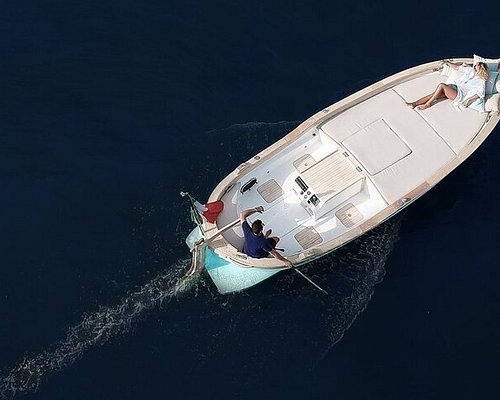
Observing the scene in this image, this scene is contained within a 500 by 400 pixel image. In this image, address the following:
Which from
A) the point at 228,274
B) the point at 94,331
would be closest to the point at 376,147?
the point at 228,274

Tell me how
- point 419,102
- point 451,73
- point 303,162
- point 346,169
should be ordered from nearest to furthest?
1. point 346,169
2. point 303,162
3. point 419,102
4. point 451,73

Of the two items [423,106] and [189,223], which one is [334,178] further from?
[189,223]

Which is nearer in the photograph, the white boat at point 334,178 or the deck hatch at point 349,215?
the white boat at point 334,178

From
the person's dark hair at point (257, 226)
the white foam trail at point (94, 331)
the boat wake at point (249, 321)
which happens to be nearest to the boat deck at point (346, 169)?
the person's dark hair at point (257, 226)

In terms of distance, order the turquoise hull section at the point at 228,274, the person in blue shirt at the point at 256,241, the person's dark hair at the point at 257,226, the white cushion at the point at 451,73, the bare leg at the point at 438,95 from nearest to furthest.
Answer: the person's dark hair at the point at 257,226, the person in blue shirt at the point at 256,241, the turquoise hull section at the point at 228,274, the bare leg at the point at 438,95, the white cushion at the point at 451,73

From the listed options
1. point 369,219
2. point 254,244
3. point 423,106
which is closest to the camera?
point 254,244

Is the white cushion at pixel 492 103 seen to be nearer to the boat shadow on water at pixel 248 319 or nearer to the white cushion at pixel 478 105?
the white cushion at pixel 478 105

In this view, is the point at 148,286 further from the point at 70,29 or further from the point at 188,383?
the point at 70,29

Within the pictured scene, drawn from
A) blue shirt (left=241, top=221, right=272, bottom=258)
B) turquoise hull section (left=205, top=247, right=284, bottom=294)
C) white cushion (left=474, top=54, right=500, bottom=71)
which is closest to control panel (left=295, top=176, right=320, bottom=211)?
blue shirt (left=241, top=221, right=272, bottom=258)
